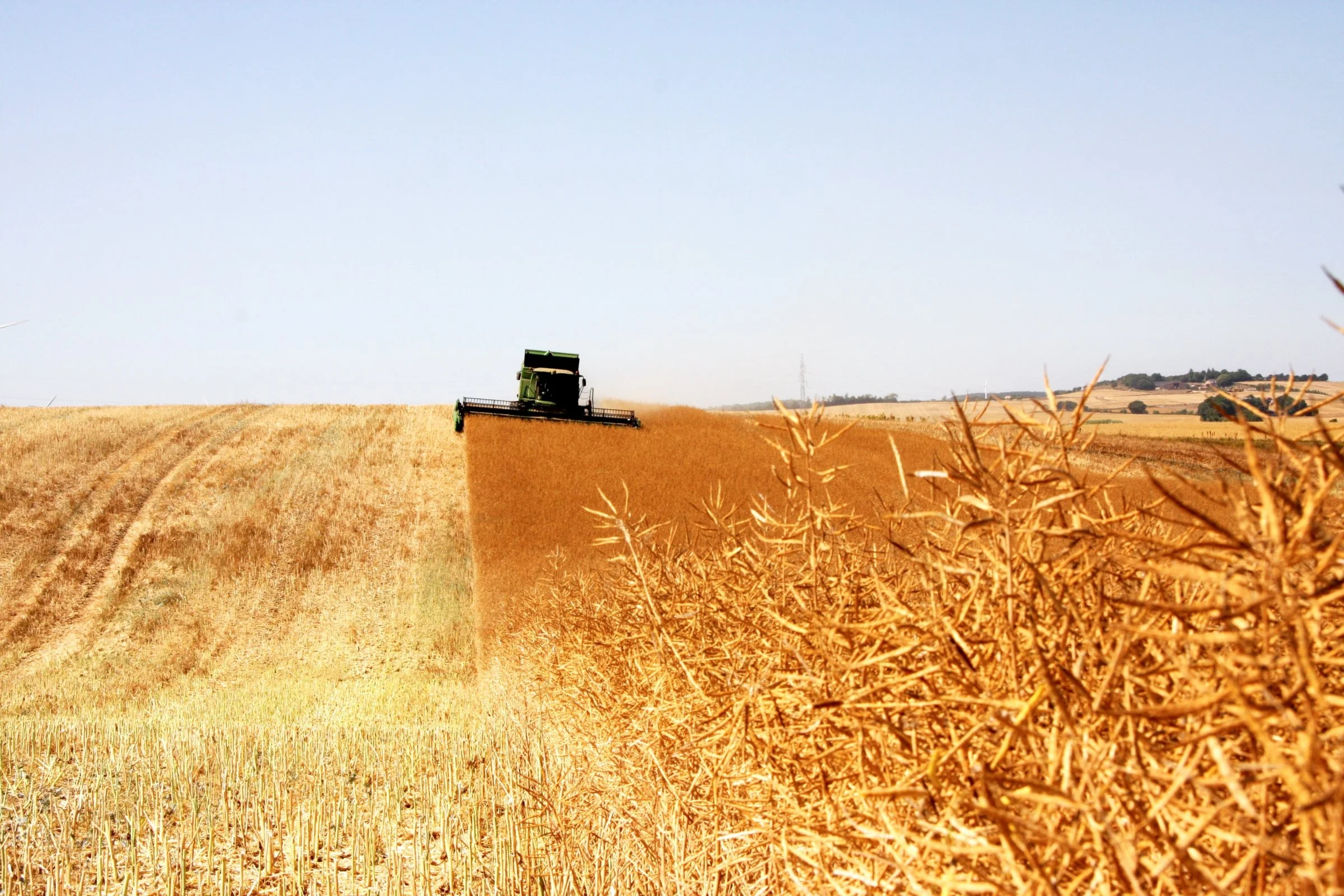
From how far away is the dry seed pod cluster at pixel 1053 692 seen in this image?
1.77m

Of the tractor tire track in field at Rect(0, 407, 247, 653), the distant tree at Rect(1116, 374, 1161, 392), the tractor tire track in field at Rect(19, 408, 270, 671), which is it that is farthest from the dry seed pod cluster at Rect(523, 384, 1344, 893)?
the distant tree at Rect(1116, 374, 1161, 392)

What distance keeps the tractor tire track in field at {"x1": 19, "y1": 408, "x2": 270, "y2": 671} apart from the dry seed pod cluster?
22928 millimetres

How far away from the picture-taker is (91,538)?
28.9 meters

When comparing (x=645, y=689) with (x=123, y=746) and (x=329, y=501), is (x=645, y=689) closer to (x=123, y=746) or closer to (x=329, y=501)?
(x=123, y=746)

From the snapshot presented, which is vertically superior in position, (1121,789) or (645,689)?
(1121,789)

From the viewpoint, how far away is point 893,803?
8.95 ft

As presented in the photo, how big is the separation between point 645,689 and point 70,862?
447 centimetres

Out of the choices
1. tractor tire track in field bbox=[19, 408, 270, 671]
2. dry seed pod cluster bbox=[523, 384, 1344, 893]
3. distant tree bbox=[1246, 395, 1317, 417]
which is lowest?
tractor tire track in field bbox=[19, 408, 270, 671]

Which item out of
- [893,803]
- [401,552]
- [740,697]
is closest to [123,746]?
[740,697]

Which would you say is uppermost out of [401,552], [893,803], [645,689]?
[893,803]

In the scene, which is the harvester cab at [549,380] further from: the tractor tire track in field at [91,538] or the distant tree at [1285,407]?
the distant tree at [1285,407]

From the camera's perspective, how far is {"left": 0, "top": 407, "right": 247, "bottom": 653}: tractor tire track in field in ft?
80.0

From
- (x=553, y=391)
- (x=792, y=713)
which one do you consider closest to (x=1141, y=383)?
(x=553, y=391)

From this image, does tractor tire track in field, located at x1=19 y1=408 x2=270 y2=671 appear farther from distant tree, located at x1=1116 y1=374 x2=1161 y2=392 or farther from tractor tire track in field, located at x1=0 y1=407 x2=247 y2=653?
distant tree, located at x1=1116 y1=374 x2=1161 y2=392
